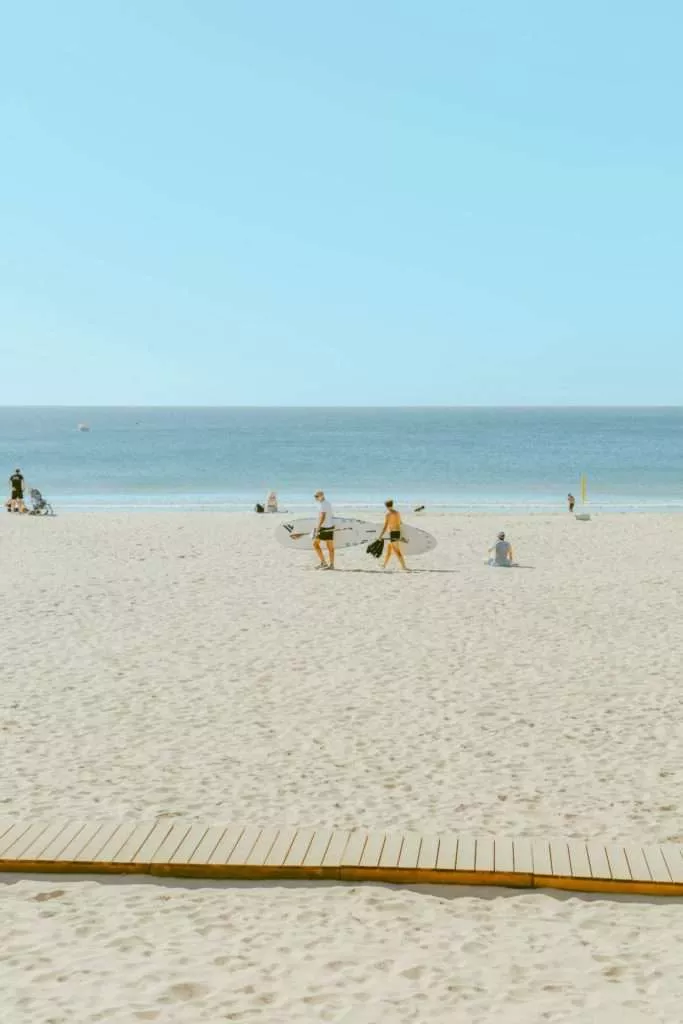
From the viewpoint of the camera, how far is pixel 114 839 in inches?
274

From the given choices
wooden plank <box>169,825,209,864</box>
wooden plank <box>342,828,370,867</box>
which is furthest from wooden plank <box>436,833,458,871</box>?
wooden plank <box>169,825,209,864</box>

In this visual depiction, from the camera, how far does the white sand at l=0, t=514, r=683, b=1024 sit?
209 inches

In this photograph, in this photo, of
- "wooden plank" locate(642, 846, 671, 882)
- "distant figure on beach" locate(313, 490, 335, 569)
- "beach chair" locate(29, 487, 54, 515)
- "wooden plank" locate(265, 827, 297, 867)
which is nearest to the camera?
"wooden plank" locate(642, 846, 671, 882)

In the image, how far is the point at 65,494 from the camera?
54938 millimetres

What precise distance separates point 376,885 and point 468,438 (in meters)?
127

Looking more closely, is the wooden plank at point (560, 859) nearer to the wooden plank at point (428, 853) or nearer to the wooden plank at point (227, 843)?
the wooden plank at point (428, 853)

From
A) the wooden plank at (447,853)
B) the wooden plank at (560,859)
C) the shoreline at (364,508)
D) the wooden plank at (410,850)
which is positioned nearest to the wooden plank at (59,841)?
the wooden plank at (410,850)

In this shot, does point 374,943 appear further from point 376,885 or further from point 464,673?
point 464,673

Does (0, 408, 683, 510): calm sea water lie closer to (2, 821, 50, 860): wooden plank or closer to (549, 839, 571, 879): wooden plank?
(2, 821, 50, 860): wooden plank

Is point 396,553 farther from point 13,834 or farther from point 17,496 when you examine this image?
point 17,496

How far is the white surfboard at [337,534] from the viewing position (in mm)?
23016

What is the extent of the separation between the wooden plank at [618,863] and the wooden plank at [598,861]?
0.08 ft

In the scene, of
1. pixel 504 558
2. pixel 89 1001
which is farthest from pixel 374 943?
pixel 504 558

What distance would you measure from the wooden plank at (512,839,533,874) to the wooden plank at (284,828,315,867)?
126cm
